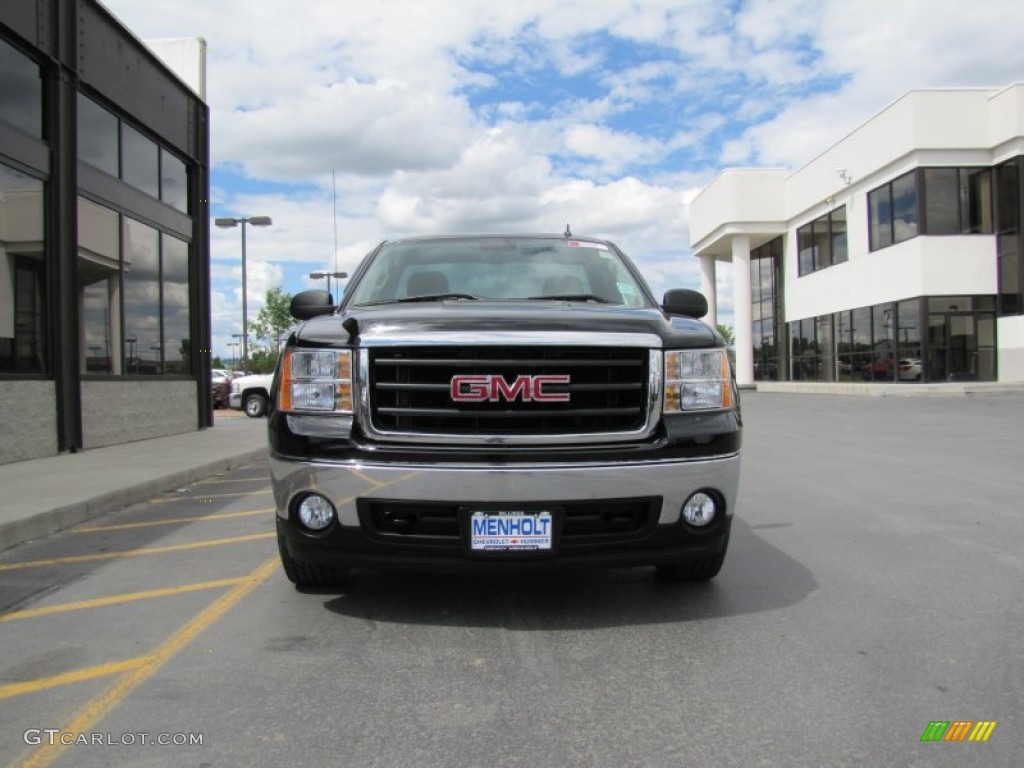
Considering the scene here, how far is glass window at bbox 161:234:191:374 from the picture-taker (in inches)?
570

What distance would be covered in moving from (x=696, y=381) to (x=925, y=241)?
24870mm

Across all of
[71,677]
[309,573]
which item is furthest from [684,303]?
[71,677]

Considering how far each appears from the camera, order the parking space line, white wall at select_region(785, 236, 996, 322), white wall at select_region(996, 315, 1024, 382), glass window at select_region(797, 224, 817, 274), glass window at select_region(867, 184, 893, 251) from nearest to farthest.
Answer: the parking space line
white wall at select_region(996, 315, 1024, 382)
white wall at select_region(785, 236, 996, 322)
glass window at select_region(867, 184, 893, 251)
glass window at select_region(797, 224, 817, 274)

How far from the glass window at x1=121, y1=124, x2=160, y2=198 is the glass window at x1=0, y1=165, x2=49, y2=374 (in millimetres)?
2548

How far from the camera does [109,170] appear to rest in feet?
40.4

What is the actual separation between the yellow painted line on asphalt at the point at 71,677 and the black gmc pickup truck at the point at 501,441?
0.81 meters

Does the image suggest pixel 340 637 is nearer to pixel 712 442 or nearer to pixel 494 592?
pixel 494 592

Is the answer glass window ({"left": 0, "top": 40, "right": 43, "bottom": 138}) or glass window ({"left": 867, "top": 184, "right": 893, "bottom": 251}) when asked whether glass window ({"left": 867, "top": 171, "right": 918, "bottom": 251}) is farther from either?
glass window ({"left": 0, "top": 40, "right": 43, "bottom": 138})

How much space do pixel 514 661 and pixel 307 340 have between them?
1.70m

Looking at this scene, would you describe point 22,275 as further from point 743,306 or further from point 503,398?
point 743,306

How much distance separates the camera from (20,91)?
33.2ft

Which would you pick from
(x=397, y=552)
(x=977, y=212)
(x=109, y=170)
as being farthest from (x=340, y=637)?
(x=977, y=212)

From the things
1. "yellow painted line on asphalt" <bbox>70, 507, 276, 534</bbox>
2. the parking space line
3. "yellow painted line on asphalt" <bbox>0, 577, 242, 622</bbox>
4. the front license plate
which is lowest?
"yellow painted line on asphalt" <bbox>0, 577, 242, 622</bbox>

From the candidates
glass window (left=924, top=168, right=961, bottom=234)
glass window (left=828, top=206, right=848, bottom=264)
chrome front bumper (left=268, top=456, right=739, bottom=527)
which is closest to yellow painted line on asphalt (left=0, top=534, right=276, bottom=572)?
chrome front bumper (left=268, top=456, right=739, bottom=527)
